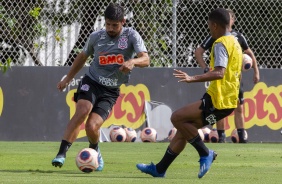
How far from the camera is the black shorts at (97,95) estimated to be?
10.6 m

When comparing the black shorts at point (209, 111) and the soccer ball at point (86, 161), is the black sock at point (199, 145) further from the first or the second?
the soccer ball at point (86, 161)

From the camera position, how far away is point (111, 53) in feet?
35.2

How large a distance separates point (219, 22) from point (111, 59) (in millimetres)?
1628

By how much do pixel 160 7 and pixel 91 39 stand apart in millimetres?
7300

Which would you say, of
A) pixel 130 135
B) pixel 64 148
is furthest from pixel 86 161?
pixel 130 135

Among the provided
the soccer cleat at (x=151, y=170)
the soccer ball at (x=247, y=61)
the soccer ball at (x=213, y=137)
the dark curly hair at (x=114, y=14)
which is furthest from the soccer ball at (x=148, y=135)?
the soccer cleat at (x=151, y=170)

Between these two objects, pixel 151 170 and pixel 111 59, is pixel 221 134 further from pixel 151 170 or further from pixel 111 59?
pixel 151 170

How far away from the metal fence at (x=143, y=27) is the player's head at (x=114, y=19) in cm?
628

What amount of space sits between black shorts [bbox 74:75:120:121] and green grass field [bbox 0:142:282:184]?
0.69 meters

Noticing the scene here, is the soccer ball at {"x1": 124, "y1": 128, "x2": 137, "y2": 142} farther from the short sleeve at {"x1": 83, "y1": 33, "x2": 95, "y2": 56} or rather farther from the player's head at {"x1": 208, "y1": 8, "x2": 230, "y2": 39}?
the player's head at {"x1": 208, "y1": 8, "x2": 230, "y2": 39}

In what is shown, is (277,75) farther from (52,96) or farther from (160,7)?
(52,96)

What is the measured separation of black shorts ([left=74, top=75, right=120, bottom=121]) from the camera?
34.8 ft

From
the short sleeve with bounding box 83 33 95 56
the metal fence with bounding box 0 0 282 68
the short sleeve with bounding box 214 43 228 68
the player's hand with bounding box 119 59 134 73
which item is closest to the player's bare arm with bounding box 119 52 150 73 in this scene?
the player's hand with bounding box 119 59 134 73

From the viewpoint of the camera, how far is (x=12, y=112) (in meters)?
17.1
